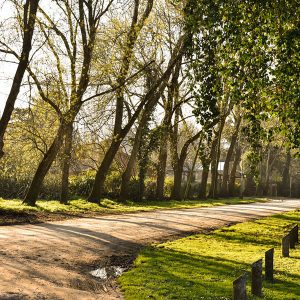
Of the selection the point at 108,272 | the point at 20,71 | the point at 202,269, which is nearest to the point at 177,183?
the point at 20,71

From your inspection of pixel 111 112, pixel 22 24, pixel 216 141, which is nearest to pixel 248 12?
pixel 22 24

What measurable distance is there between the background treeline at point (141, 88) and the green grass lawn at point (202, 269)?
239cm

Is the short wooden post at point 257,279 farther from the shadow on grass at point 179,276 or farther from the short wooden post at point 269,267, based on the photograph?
the short wooden post at point 269,267

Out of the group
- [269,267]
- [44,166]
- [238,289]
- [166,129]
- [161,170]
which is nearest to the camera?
[238,289]

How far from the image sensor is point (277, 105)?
339 inches

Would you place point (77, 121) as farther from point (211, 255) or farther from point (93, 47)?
point (211, 255)

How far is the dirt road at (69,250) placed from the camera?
7.43 m

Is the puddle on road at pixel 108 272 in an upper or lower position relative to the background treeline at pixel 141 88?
lower

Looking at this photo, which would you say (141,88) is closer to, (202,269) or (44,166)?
(44,166)

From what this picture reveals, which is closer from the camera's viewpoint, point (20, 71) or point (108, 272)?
point (108, 272)

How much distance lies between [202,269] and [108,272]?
201 centimetres

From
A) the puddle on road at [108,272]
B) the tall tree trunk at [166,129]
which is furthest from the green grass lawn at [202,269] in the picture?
the tall tree trunk at [166,129]

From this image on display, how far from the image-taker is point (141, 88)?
31094mm

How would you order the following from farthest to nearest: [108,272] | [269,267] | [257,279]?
1. [108,272]
2. [269,267]
3. [257,279]
